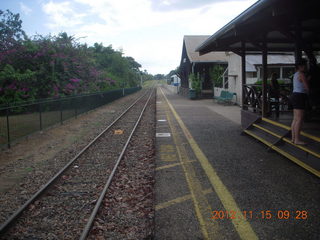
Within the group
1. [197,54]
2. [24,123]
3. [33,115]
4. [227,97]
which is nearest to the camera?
[24,123]

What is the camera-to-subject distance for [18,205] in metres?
4.92

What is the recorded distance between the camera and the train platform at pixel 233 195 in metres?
3.73

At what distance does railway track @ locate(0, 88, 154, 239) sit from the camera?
3.99 metres

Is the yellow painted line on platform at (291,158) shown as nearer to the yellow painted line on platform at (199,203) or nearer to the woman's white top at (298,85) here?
the woman's white top at (298,85)

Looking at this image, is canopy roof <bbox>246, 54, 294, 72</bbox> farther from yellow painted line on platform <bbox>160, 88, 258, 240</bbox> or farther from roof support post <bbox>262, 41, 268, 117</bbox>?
yellow painted line on platform <bbox>160, 88, 258, 240</bbox>

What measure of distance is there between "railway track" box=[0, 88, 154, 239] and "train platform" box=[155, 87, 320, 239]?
1.06 metres

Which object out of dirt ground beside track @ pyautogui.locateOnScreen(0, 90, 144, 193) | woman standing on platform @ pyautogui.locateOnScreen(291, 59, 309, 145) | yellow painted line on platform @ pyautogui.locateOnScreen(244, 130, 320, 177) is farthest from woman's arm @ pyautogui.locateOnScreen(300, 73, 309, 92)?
dirt ground beside track @ pyautogui.locateOnScreen(0, 90, 144, 193)

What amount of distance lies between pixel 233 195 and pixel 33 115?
834 cm

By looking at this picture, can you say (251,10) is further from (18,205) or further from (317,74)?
(18,205)

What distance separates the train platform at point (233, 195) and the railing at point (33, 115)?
467cm

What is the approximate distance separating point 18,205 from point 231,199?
3.39m

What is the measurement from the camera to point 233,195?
4.78 metres

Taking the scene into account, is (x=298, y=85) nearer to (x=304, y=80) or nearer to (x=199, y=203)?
(x=304, y=80)

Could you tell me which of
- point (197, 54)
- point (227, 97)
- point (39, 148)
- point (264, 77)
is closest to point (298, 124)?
point (264, 77)
